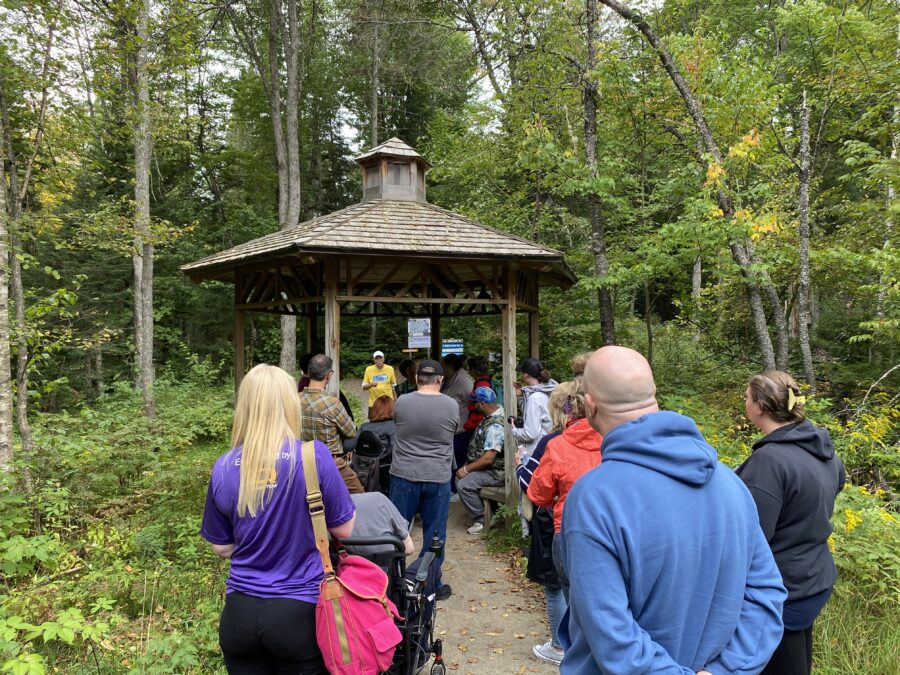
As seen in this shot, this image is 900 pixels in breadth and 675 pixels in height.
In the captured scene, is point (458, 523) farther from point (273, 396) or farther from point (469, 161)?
point (469, 161)

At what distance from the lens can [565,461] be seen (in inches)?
122

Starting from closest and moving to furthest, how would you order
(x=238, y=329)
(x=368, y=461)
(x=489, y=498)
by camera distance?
1. (x=368, y=461)
2. (x=489, y=498)
3. (x=238, y=329)

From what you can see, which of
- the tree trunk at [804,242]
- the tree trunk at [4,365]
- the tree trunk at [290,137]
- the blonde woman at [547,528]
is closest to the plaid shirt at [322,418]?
the blonde woman at [547,528]

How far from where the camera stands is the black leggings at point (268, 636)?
2150mm

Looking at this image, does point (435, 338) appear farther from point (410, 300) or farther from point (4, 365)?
point (4, 365)

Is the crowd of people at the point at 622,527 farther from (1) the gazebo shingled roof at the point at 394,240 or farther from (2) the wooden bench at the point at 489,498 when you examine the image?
(1) the gazebo shingled roof at the point at 394,240

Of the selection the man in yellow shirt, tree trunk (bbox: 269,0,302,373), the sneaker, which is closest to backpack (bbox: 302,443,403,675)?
the sneaker

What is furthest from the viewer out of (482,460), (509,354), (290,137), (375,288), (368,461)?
(290,137)

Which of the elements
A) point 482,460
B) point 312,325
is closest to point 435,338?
point 312,325

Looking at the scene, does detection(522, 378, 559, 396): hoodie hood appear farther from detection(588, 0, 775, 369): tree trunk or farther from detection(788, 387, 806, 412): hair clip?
detection(588, 0, 775, 369): tree trunk

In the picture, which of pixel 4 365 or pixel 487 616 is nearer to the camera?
pixel 487 616

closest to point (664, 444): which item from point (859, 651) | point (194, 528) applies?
point (859, 651)

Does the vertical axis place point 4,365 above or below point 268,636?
above

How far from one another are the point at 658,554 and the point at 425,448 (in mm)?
3272
